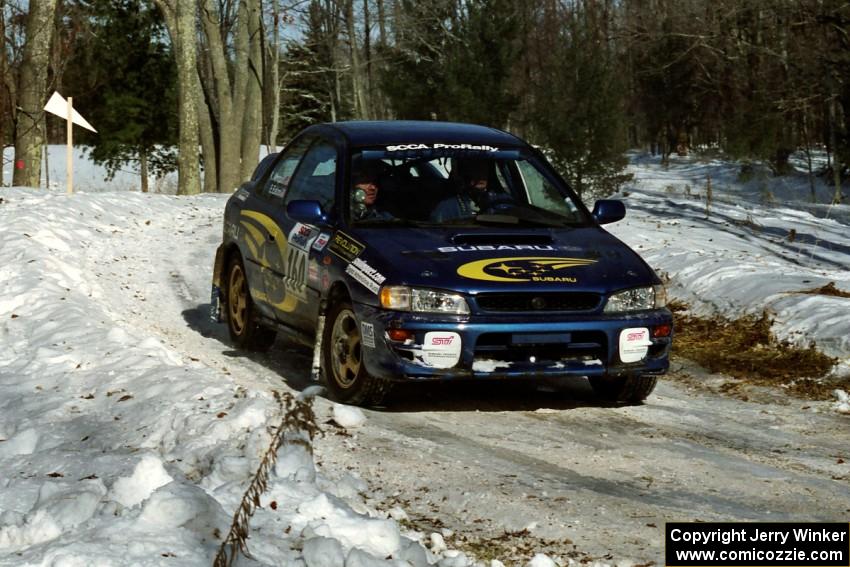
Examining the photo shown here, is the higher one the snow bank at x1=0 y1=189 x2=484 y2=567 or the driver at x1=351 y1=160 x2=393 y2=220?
the driver at x1=351 y1=160 x2=393 y2=220

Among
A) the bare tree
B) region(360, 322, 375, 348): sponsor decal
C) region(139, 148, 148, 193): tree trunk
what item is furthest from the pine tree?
region(360, 322, 375, 348): sponsor decal

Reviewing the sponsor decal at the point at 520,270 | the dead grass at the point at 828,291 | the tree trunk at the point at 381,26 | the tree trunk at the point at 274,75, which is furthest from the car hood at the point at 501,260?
the tree trunk at the point at 381,26

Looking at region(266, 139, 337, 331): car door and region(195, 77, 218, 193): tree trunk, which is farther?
region(195, 77, 218, 193): tree trunk

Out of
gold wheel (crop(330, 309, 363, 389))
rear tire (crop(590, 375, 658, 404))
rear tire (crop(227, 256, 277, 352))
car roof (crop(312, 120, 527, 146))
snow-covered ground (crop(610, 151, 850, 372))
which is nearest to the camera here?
gold wheel (crop(330, 309, 363, 389))

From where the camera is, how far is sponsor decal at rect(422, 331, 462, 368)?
6742 millimetres

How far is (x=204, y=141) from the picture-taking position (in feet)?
99.1

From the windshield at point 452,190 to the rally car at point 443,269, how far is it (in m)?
0.01

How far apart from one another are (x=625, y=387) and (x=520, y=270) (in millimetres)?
1206

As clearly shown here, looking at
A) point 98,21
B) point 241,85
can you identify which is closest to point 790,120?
point 241,85

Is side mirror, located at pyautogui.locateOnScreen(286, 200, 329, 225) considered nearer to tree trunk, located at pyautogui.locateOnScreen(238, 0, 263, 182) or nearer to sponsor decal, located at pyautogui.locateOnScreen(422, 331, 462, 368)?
sponsor decal, located at pyautogui.locateOnScreen(422, 331, 462, 368)

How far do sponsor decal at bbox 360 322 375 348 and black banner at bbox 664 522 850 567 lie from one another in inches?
94.8

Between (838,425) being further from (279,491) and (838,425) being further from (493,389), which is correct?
(279,491)

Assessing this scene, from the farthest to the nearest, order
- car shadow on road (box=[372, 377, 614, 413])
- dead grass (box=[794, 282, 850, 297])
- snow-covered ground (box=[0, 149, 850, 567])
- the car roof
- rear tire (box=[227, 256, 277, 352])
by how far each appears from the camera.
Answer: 1. dead grass (box=[794, 282, 850, 297])
2. rear tire (box=[227, 256, 277, 352])
3. the car roof
4. car shadow on road (box=[372, 377, 614, 413])
5. snow-covered ground (box=[0, 149, 850, 567])

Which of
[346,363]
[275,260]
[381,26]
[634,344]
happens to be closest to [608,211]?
[634,344]
